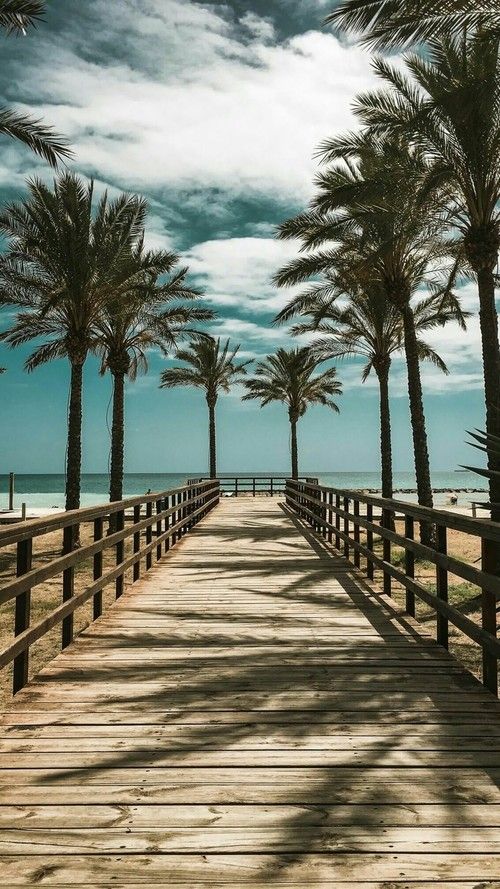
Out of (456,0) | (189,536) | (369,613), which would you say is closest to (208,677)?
(369,613)

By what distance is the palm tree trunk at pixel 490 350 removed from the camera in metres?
10.9

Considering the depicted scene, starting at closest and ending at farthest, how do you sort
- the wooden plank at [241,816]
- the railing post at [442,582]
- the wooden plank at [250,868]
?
the wooden plank at [250,868] → the wooden plank at [241,816] → the railing post at [442,582]

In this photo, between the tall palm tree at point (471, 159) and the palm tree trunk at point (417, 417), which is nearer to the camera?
the tall palm tree at point (471, 159)

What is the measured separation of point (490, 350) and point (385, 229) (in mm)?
4682

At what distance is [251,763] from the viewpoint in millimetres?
3311

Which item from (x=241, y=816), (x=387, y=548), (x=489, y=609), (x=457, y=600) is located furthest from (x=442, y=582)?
(x=457, y=600)

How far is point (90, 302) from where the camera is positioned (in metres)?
16.4

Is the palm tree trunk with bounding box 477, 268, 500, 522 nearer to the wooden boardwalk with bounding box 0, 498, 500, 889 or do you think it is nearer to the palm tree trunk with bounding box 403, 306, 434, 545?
the palm tree trunk with bounding box 403, 306, 434, 545

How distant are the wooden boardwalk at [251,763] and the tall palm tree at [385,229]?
29.9ft

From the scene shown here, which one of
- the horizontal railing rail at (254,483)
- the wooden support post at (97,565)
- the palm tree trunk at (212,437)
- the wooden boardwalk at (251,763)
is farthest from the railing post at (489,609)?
the palm tree trunk at (212,437)

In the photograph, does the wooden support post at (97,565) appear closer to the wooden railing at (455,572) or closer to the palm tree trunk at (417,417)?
the wooden railing at (455,572)

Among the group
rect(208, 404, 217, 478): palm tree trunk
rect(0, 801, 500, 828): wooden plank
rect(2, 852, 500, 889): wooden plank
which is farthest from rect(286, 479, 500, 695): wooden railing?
rect(208, 404, 217, 478): palm tree trunk

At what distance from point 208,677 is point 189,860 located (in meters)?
2.14

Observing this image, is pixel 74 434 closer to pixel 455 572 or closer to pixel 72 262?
pixel 72 262
